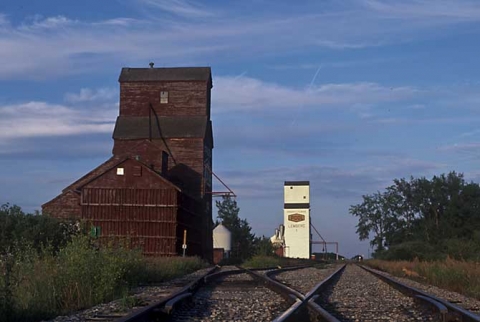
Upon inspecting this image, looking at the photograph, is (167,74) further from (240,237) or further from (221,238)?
(240,237)

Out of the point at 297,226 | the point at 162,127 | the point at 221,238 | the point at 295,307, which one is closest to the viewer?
the point at 295,307

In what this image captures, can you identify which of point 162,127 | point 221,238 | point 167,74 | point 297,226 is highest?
point 167,74

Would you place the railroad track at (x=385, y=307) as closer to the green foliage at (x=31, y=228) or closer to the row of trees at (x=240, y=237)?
the green foliage at (x=31, y=228)

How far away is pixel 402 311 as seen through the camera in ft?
39.9

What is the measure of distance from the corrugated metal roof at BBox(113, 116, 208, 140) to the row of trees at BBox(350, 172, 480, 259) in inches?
786

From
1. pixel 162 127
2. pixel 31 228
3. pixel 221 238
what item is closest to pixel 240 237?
pixel 221 238

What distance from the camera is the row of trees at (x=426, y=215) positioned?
6250 centimetres

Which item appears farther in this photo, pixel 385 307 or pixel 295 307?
pixel 385 307

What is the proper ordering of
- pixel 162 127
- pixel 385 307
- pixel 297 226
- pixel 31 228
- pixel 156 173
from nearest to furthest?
pixel 385 307, pixel 31 228, pixel 156 173, pixel 162 127, pixel 297 226

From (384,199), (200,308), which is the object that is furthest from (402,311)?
(384,199)

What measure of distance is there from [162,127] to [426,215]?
28998 millimetres

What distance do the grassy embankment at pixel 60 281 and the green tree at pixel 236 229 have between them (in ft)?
151

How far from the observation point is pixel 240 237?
9156 centimetres

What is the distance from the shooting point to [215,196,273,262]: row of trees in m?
64.8
